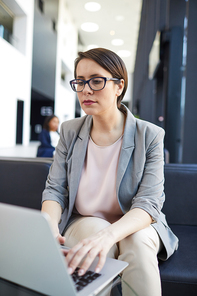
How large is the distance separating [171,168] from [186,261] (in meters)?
0.68

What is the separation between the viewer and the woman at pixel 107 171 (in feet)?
3.93

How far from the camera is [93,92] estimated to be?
1.25 metres

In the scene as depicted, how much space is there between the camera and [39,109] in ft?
55.1

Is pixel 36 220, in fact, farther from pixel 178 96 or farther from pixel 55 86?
pixel 55 86

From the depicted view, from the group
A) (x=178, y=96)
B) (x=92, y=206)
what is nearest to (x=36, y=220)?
(x=92, y=206)

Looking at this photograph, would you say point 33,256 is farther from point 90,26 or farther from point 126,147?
point 90,26

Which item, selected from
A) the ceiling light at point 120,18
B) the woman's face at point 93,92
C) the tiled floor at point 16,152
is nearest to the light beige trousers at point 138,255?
the woman's face at point 93,92

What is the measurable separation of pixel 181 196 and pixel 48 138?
417 centimetres

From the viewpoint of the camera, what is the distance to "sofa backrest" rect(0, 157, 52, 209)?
187 cm

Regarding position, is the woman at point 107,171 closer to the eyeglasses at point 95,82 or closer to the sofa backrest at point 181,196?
the eyeglasses at point 95,82

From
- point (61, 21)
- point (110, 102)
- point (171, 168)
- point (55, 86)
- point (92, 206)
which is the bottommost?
point (92, 206)

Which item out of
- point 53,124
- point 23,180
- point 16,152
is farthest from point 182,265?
point 16,152

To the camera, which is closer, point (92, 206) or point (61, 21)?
point (92, 206)

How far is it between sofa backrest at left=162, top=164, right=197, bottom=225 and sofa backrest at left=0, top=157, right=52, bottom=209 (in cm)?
82
